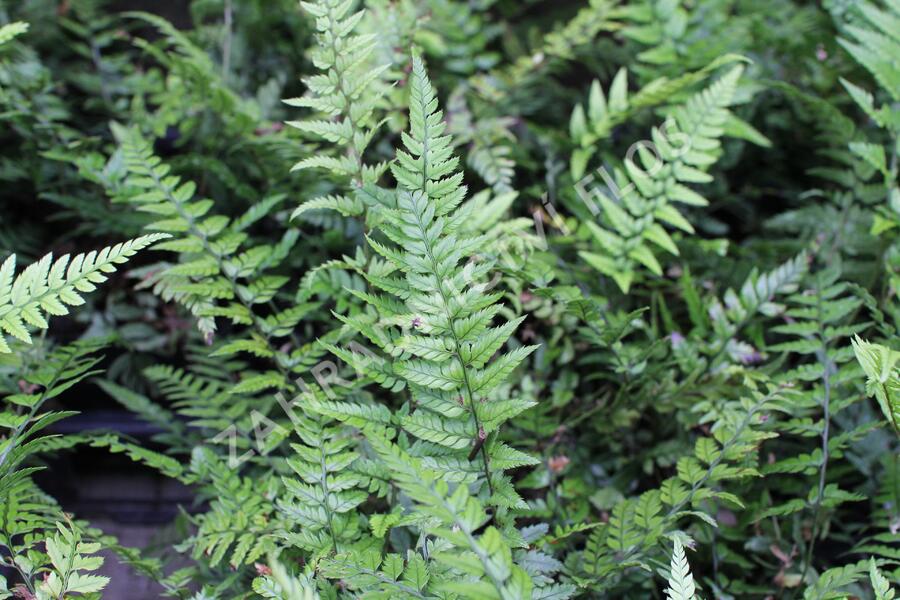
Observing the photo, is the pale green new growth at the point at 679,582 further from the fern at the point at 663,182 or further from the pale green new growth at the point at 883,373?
the fern at the point at 663,182

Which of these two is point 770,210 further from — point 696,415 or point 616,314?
point 696,415

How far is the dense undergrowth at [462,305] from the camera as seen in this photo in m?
1.21

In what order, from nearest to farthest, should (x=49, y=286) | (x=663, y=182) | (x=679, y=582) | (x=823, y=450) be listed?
(x=679, y=582), (x=49, y=286), (x=823, y=450), (x=663, y=182)

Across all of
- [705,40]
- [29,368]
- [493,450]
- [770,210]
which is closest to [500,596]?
[493,450]

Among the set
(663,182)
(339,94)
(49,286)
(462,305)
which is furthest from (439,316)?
(663,182)

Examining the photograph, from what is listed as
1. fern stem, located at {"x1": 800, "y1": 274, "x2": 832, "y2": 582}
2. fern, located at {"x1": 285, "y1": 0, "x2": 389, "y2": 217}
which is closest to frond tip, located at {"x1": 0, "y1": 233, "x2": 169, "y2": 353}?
fern, located at {"x1": 285, "y1": 0, "x2": 389, "y2": 217}

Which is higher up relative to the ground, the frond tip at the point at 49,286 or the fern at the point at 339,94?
the fern at the point at 339,94

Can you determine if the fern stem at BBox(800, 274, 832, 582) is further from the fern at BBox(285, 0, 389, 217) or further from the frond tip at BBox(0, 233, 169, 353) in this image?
the frond tip at BBox(0, 233, 169, 353)

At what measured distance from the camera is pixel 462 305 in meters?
1.16

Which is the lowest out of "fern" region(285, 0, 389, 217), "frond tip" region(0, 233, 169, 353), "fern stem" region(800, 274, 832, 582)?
"fern stem" region(800, 274, 832, 582)

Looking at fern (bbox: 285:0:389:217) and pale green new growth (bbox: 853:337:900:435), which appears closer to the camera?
pale green new growth (bbox: 853:337:900:435)

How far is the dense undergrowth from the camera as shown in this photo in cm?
121

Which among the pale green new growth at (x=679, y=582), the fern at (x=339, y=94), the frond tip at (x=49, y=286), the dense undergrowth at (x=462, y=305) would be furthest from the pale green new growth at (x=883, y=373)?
the frond tip at (x=49, y=286)

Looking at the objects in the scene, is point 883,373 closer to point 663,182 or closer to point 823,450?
point 823,450
